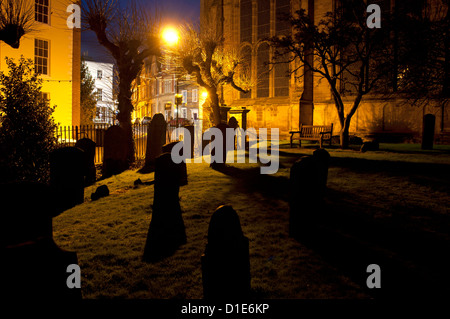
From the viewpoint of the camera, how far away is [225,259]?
248 centimetres

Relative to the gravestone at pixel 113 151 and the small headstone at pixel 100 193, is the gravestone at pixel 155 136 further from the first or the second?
the small headstone at pixel 100 193

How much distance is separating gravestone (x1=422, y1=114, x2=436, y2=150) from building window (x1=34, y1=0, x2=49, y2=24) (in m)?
21.4

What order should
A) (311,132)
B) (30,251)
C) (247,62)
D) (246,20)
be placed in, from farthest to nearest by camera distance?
(246,20)
(247,62)
(311,132)
(30,251)

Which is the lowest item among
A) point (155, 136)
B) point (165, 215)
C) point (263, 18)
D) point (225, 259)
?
point (165, 215)

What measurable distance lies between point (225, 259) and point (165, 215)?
2.15 m

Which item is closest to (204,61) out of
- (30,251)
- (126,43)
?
(126,43)

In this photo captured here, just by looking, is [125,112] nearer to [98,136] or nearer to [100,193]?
[98,136]

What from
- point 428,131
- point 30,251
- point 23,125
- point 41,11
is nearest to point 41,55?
point 41,11

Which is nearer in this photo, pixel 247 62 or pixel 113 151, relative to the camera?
pixel 113 151

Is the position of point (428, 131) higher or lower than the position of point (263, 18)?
lower

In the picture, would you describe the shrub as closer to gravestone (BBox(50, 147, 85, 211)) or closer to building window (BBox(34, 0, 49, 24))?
gravestone (BBox(50, 147, 85, 211))

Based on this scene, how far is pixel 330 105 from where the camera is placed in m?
21.2

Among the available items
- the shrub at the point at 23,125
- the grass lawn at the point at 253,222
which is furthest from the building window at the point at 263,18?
the shrub at the point at 23,125

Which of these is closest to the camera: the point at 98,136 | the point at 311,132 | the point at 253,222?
the point at 253,222
